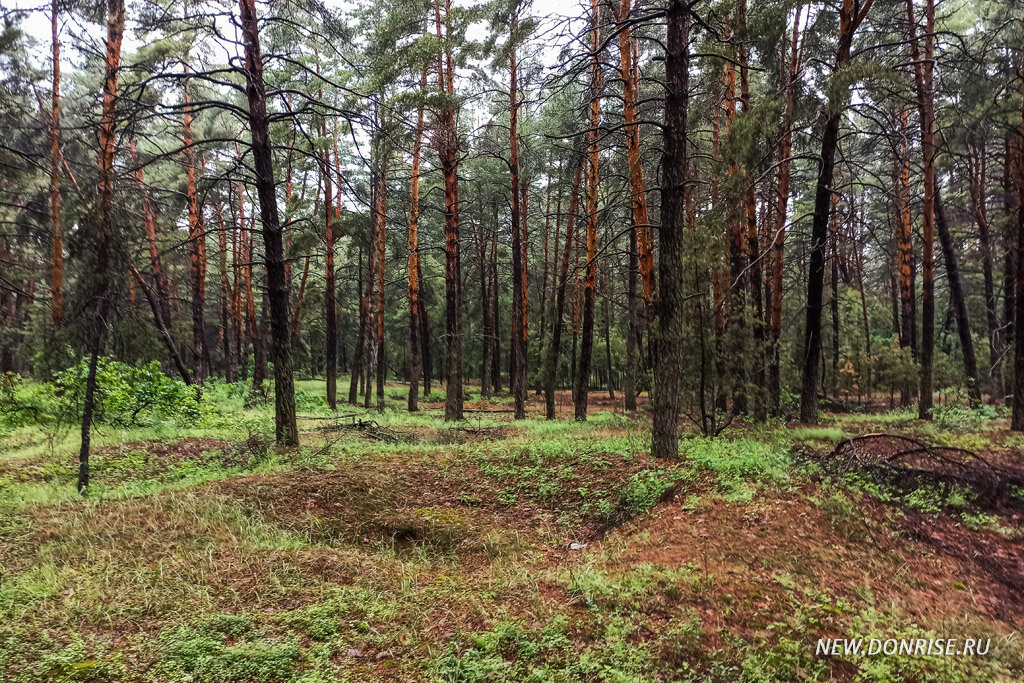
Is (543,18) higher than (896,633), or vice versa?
(543,18)

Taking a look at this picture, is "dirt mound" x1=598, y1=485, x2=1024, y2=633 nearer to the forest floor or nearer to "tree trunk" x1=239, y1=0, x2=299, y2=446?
the forest floor

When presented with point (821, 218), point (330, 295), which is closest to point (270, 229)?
point (821, 218)

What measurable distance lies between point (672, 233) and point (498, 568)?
516 cm

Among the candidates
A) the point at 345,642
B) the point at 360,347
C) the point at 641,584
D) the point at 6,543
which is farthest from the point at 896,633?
the point at 360,347

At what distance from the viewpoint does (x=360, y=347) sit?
21.1 m

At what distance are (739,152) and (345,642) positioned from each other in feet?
27.6

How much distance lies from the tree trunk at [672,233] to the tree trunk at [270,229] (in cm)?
582

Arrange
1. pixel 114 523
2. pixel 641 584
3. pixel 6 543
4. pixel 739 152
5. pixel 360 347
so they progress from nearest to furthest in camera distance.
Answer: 1. pixel 641 584
2. pixel 6 543
3. pixel 114 523
4. pixel 739 152
5. pixel 360 347

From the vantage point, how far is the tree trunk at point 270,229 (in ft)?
25.1

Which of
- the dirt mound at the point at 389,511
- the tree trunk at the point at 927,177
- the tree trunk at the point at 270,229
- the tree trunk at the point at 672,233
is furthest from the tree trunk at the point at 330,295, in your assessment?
the tree trunk at the point at 927,177

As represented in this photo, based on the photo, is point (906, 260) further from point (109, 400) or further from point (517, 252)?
point (109, 400)

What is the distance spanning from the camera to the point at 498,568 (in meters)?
5.00

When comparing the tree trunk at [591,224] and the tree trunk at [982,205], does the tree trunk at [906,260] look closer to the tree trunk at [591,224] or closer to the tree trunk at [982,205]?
the tree trunk at [982,205]

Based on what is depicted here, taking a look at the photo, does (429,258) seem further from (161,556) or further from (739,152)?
(161,556)
